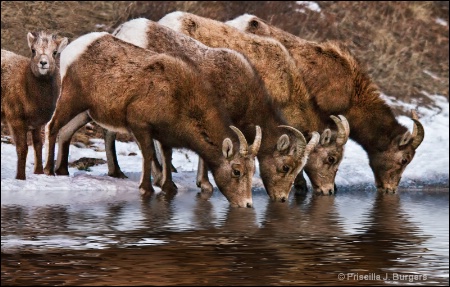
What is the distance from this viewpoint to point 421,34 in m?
31.9

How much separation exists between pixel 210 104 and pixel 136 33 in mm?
2179

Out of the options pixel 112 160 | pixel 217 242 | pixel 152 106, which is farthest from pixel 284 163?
pixel 217 242

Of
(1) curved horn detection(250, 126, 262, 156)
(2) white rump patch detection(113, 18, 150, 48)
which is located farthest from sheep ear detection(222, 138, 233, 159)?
(2) white rump patch detection(113, 18, 150, 48)

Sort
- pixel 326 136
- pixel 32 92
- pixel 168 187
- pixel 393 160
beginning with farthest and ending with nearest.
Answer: pixel 393 160 < pixel 326 136 < pixel 32 92 < pixel 168 187

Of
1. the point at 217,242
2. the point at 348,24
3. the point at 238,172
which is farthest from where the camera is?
the point at 348,24

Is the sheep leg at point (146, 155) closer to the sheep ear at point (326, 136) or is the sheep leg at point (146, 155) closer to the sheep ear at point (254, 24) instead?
the sheep ear at point (326, 136)

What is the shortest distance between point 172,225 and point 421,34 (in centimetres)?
2013

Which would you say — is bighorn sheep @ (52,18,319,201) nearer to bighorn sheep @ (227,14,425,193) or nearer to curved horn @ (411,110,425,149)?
bighorn sheep @ (227,14,425,193)

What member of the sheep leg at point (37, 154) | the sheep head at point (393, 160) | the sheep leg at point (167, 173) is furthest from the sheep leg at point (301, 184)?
the sheep leg at point (37, 154)

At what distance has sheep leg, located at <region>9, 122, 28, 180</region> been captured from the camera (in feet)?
53.4

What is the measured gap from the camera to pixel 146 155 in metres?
15.8

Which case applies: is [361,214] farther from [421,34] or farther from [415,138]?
[421,34]

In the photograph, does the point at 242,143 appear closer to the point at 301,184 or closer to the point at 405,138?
the point at 301,184

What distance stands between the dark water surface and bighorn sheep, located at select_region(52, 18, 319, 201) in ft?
1.69
